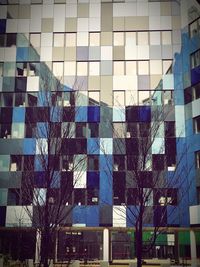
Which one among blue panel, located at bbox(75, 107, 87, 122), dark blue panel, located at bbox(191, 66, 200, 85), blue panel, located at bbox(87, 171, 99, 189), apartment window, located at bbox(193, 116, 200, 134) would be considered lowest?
blue panel, located at bbox(87, 171, 99, 189)

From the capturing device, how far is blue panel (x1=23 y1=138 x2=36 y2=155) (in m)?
43.5

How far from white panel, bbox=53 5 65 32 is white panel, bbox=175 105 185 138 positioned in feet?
53.0

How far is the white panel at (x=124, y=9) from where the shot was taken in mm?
46406

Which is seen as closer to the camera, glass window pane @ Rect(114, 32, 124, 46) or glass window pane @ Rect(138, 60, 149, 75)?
glass window pane @ Rect(138, 60, 149, 75)

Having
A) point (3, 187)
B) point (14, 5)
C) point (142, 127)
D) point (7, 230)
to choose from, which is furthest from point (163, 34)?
point (142, 127)

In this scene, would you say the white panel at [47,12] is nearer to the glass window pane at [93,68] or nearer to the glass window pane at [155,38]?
the glass window pane at [93,68]

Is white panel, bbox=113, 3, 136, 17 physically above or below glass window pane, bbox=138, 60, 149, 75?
above

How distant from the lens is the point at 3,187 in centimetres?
4291

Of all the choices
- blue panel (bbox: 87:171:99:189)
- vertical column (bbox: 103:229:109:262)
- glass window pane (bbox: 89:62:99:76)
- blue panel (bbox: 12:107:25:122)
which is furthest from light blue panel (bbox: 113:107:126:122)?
vertical column (bbox: 103:229:109:262)

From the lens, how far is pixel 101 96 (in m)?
44.5

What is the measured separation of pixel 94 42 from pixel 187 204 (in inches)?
818

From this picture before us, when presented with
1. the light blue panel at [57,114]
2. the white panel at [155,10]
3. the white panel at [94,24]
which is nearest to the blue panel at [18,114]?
the white panel at [94,24]

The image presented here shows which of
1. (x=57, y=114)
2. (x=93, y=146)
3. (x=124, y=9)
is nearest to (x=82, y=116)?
(x=93, y=146)

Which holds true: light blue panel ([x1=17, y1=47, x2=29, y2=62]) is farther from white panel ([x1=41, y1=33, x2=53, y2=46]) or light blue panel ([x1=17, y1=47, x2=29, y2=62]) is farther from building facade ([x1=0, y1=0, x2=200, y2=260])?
white panel ([x1=41, y1=33, x2=53, y2=46])
